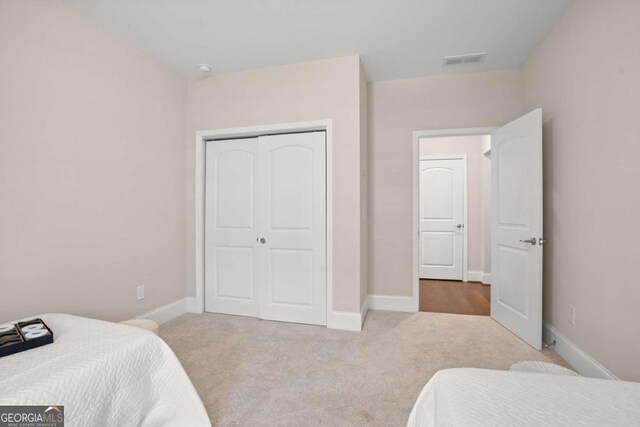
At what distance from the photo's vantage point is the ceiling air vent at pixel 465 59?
114 inches

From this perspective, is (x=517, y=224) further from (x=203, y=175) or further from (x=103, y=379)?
(x=203, y=175)

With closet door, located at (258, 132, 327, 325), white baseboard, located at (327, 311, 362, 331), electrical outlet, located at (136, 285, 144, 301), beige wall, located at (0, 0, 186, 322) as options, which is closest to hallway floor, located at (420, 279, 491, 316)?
white baseboard, located at (327, 311, 362, 331)

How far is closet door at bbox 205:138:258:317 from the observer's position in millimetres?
3221

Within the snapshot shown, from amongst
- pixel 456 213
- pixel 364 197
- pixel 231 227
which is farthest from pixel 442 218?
pixel 231 227

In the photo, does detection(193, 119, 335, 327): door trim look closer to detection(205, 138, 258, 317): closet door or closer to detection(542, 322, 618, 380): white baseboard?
detection(205, 138, 258, 317): closet door

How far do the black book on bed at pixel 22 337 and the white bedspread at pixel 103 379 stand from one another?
3 cm

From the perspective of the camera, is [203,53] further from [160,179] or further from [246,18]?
[160,179]

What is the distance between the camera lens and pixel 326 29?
2494 mm

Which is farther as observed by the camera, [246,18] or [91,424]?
[246,18]

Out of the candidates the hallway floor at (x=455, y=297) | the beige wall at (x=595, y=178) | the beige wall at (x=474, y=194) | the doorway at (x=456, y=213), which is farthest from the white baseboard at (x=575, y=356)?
the beige wall at (x=474, y=194)

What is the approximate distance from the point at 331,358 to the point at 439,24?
2921 mm

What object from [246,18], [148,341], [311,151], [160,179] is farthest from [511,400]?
[160,179]

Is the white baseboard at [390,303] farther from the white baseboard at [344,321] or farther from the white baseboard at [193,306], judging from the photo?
the white baseboard at [193,306]

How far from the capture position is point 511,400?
82 cm
